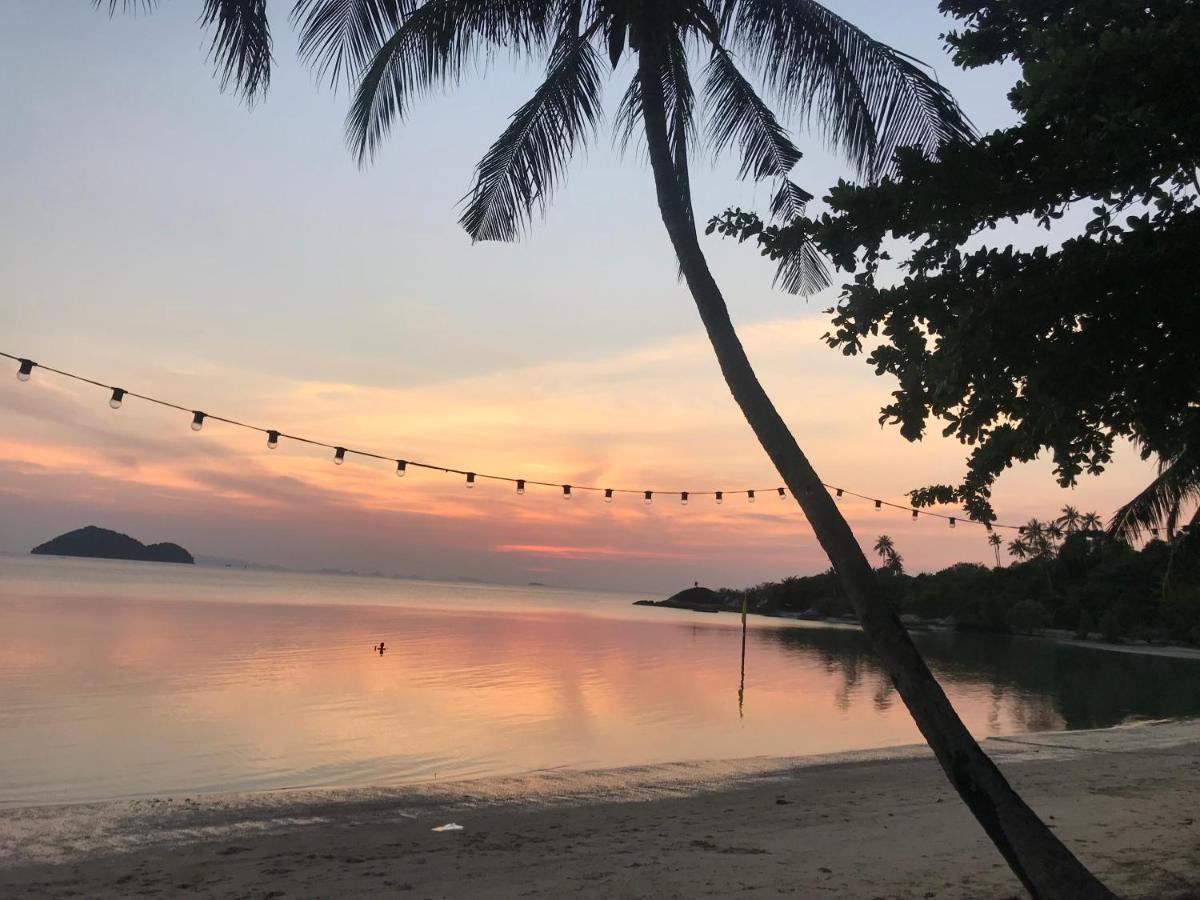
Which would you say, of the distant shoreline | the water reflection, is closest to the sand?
the water reflection

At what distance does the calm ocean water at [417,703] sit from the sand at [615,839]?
135 inches

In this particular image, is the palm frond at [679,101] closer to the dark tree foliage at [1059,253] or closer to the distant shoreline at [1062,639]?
the dark tree foliage at [1059,253]

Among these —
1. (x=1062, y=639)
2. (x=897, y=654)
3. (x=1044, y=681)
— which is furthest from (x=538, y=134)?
(x=1062, y=639)

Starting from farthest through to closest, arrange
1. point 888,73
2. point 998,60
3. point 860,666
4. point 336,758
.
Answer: point 860,666, point 336,758, point 888,73, point 998,60

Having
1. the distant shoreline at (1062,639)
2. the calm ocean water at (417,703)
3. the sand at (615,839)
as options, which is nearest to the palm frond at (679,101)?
the sand at (615,839)

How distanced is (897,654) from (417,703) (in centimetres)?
2001

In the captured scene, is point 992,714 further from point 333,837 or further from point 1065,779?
point 333,837

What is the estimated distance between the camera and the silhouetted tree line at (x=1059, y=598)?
60.8 m

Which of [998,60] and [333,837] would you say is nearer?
[998,60]

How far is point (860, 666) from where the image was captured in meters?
40.2

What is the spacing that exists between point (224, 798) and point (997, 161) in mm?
10825

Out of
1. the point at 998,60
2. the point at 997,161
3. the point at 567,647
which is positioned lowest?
the point at 567,647

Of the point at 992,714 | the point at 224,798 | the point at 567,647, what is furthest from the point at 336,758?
the point at 567,647

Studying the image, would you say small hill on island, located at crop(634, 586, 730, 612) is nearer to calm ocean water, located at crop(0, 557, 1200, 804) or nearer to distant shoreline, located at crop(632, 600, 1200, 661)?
distant shoreline, located at crop(632, 600, 1200, 661)
